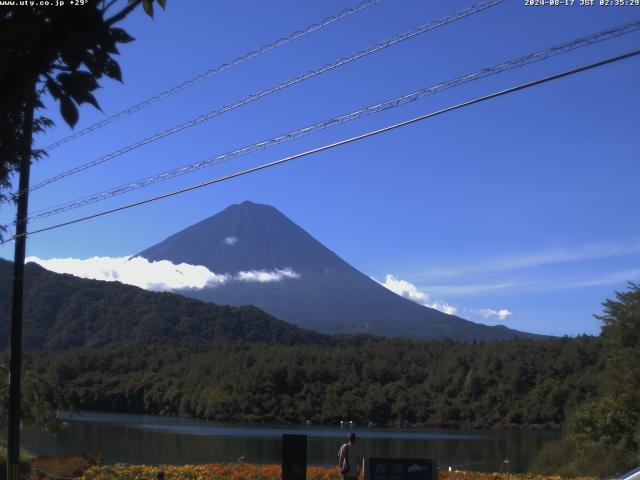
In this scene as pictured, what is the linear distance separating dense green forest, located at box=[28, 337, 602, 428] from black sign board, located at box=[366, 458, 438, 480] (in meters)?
47.4

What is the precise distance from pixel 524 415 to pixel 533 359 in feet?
24.0

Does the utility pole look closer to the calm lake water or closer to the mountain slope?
the calm lake water

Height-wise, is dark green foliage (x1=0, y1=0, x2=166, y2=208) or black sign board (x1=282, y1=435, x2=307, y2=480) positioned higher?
dark green foliage (x1=0, y1=0, x2=166, y2=208)

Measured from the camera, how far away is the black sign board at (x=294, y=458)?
1206 cm

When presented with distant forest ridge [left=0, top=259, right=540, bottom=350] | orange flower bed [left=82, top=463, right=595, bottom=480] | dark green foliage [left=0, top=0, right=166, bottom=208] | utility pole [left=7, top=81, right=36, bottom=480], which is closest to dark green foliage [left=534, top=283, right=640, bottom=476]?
orange flower bed [left=82, top=463, right=595, bottom=480]

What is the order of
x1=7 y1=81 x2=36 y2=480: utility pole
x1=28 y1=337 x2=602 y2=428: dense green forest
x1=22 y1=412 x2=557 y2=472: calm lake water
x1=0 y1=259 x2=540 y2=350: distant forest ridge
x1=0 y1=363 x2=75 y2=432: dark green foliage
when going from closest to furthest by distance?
x1=7 y1=81 x2=36 y2=480: utility pole → x1=0 y1=363 x2=75 y2=432: dark green foliage → x1=22 y1=412 x2=557 y2=472: calm lake water → x1=28 y1=337 x2=602 y2=428: dense green forest → x1=0 y1=259 x2=540 y2=350: distant forest ridge

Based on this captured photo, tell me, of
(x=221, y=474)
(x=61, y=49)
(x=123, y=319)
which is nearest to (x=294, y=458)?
(x=221, y=474)


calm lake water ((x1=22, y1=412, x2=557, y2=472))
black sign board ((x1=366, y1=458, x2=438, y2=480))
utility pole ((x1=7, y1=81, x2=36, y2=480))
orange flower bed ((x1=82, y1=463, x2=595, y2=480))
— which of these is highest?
utility pole ((x1=7, y1=81, x2=36, y2=480))

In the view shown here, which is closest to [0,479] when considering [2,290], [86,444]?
[86,444]

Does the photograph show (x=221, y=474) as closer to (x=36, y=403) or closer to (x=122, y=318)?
(x=36, y=403)

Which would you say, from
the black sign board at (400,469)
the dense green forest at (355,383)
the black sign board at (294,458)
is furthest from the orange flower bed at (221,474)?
the dense green forest at (355,383)

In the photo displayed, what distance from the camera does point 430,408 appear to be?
66.9 m

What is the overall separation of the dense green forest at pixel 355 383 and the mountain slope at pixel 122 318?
119ft

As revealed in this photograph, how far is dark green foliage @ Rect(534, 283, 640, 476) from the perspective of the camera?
88.8 feet
